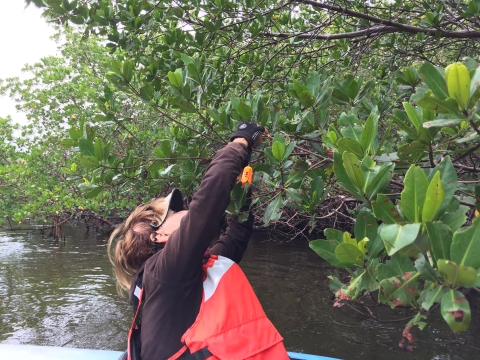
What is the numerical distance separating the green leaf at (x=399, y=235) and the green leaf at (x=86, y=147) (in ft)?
5.44

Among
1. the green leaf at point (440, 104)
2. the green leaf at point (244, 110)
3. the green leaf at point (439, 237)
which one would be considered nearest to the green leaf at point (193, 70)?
the green leaf at point (244, 110)

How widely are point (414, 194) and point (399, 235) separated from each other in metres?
0.13

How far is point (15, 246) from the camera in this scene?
38.3 feet

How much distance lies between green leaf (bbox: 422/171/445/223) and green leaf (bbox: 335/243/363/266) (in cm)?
27

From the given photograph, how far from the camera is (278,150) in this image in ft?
5.40

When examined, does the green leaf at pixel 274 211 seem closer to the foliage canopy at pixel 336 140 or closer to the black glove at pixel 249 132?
the foliage canopy at pixel 336 140

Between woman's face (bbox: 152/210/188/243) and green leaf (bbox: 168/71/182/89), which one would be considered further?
green leaf (bbox: 168/71/182/89)

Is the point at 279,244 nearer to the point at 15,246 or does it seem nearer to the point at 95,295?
the point at 95,295

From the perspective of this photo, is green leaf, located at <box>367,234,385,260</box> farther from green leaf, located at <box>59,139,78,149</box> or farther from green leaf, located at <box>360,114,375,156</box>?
green leaf, located at <box>59,139,78,149</box>

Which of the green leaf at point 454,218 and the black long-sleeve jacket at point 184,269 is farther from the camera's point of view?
the black long-sleeve jacket at point 184,269

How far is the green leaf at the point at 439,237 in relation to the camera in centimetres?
85

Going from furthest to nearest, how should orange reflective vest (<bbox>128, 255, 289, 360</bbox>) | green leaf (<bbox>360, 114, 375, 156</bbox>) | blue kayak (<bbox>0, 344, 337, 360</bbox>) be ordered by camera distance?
blue kayak (<bbox>0, 344, 337, 360</bbox>)
orange reflective vest (<bbox>128, 255, 289, 360</bbox>)
green leaf (<bbox>360, 114, 375, 156</bbox>)

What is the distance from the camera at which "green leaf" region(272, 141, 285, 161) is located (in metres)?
1.62

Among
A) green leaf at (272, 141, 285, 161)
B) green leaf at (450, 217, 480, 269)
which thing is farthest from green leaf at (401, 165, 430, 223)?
green leaf at (272, 141, 285, 161)
